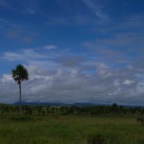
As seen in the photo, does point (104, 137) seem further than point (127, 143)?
Yes

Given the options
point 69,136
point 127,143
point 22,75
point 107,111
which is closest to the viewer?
point 127,143

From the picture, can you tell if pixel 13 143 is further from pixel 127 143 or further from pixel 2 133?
pixel 127 143

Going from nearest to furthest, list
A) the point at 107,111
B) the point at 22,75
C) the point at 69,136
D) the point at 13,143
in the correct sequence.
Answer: the point at 13,143 < the point at 69,136 < the point at 22,75 < the point at 107,111

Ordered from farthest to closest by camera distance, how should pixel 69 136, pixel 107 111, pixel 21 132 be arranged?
pixel 107 111, pixel 21 132, pixel 69 136

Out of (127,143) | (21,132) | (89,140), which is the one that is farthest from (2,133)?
(127,143)

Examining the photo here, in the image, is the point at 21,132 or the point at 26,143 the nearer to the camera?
the point at 26,143

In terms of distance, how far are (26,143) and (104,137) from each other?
7.38 m

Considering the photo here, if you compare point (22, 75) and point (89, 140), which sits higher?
point (22, 75)

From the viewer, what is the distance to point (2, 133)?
3034 centimetres

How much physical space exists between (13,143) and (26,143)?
2.85 ft

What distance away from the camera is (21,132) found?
3153 centimetres

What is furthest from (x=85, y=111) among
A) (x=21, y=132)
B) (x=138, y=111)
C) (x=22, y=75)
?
(x=21, y=132)

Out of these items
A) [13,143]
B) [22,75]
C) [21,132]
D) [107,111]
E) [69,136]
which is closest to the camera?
[13,143]

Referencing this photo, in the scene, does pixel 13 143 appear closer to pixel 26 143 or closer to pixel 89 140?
pixel 26 143
